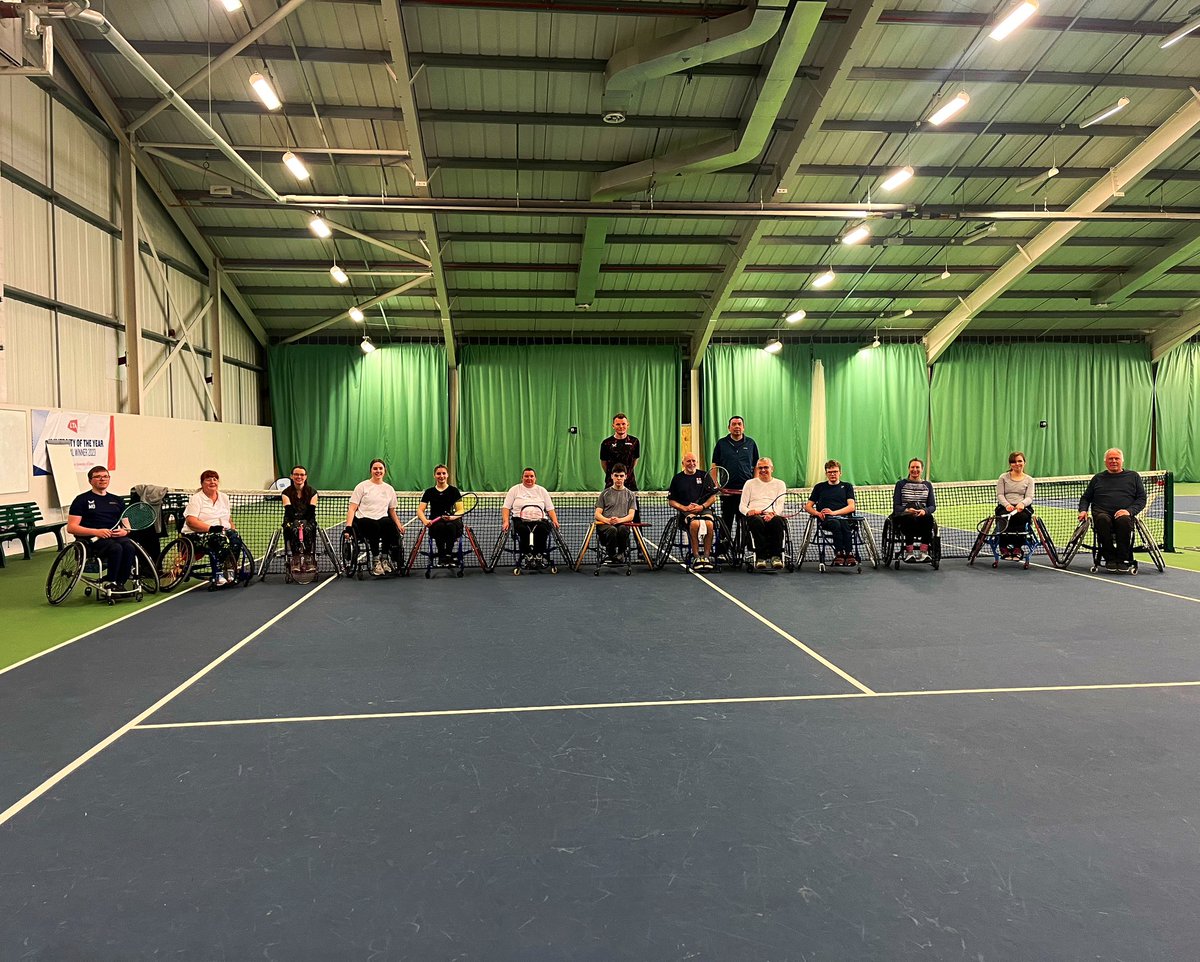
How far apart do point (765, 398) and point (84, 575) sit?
15.0 metres

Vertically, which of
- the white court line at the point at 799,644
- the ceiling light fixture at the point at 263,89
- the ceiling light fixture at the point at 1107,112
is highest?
the ceiling light fixture at the point at 1107,112

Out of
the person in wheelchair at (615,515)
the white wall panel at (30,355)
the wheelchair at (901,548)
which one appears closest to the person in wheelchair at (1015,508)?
the wheelchair at (901,548)

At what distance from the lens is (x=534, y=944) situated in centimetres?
182

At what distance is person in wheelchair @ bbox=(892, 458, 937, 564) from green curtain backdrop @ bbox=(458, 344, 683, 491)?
10539mm

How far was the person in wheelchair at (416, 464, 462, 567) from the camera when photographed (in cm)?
738

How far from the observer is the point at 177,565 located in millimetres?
6609

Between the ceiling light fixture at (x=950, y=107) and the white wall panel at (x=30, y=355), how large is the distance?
12.2 meters

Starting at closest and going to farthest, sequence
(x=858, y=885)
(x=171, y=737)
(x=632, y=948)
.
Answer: (x=632, y=948)
(x=858, y=885)
(x=171, y=737)

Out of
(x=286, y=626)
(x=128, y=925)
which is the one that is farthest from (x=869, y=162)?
(x=128, y=925)

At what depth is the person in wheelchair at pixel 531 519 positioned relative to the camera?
7465 mm

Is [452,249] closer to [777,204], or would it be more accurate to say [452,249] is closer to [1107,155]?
[777,204]

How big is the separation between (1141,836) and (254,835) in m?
2.81

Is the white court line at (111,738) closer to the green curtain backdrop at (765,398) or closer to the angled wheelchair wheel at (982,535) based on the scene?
the angled wheelchair wheel at (982,535)

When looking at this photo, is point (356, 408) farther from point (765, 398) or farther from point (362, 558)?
point (362, 558)
